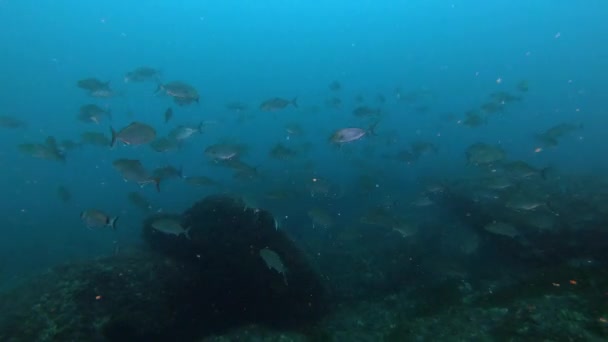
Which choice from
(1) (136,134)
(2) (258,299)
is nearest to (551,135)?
(2) (258,299)

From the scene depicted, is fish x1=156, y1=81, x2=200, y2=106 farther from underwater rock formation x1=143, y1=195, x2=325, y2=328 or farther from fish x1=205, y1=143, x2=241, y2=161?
underwater rock formation x1=143, y1=195, x2=325, y2=328

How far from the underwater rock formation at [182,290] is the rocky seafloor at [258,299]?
0.8 inches

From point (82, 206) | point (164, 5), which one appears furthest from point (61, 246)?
point (164, 5)

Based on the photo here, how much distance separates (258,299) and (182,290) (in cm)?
154

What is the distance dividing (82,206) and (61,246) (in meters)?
7.72

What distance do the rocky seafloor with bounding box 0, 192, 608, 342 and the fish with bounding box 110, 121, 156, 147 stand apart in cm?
211

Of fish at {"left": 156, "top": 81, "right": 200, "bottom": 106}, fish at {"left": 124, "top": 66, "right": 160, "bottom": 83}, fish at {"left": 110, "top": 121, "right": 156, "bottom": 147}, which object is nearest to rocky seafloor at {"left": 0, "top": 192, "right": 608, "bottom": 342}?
fish at {"left": 110, "top": 121, "right": 156, "bottom": 147}

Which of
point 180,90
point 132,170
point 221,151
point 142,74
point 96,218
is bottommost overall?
point 142,74

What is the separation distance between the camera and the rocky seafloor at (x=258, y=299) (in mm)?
5969

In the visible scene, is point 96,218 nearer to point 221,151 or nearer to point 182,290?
point 182,290

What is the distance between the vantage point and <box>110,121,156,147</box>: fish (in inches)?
291

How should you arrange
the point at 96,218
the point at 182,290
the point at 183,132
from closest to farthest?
the point at 96,218, the point at 182,290, the point at 183,132

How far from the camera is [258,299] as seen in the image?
24.4 feet

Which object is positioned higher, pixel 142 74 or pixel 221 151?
pixel 221 151
